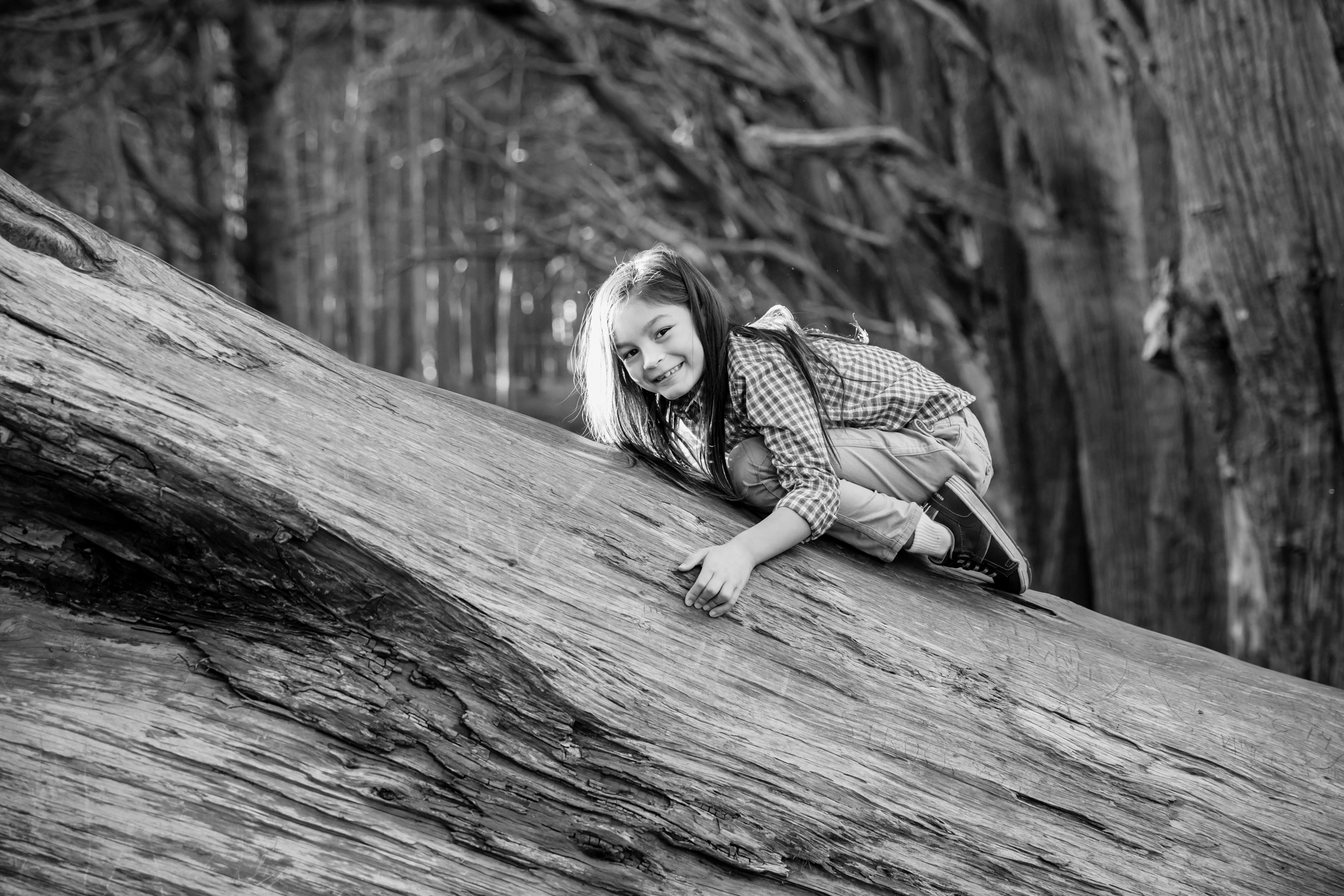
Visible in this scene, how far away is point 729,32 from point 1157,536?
4163mm

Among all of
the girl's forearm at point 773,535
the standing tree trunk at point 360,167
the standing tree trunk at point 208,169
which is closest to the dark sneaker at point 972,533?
the girl's forearm at point 773,535

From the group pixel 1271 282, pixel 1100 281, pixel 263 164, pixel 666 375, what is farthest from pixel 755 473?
pixel 263 164

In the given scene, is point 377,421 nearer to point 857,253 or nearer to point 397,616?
point 397,616

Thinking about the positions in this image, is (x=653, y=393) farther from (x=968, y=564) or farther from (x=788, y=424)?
(x=968, y=564)

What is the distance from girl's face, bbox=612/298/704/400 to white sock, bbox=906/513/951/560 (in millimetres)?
638

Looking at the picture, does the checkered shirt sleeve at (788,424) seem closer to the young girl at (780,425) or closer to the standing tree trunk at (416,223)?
the young girl at (780,425)

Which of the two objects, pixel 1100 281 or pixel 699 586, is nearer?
pixel 699 586

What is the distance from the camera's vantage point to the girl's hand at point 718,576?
234 centimetres

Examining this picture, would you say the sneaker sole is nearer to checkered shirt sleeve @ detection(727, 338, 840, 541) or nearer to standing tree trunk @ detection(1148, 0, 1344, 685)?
checkered shirt sleeve @ detection(727, 338, 840, 541)

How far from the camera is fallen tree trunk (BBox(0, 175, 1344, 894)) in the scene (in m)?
1.98

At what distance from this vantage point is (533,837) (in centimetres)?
210

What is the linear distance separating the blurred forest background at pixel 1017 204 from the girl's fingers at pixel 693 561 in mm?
982

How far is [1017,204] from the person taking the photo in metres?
5.38

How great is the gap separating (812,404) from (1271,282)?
189 cm
